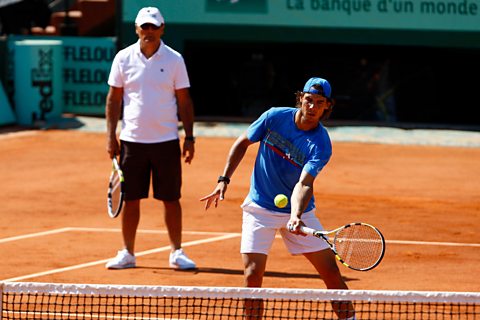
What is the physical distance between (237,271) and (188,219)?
2.53m

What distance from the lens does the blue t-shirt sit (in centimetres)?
745

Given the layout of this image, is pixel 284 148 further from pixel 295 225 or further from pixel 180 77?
pixel 180 77

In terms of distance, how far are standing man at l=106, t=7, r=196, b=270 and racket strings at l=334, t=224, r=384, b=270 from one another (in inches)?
118

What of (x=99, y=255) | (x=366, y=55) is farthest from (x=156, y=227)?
(x=366, y=55)

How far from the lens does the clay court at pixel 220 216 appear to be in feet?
32.4

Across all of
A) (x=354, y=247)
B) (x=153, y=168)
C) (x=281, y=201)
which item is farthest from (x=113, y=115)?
(x=354, y=247)

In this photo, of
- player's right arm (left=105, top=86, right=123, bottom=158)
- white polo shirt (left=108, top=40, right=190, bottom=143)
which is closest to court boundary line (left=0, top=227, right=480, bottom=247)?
player's right arm (left=105, top=86, right=123, bottom=158)

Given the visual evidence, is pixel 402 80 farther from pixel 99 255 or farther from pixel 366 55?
pixel 99 255

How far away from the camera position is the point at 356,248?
7090 millimetres

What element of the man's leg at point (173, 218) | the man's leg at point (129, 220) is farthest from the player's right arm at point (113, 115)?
the man's leg at point (173, 218)

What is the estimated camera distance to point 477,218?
12.9 meters

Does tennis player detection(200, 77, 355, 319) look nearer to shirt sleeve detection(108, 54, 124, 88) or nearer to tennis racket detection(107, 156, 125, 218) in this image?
tennis racket detection(107, 156, 125, 218)

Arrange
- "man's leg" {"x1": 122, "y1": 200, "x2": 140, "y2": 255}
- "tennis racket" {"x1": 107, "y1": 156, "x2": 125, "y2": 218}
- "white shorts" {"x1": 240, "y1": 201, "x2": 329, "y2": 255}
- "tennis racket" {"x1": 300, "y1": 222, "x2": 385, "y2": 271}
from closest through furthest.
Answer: "tennis racket" {"x1": 300, "y1": 222, "x2": 385, "y2": 271} < "white shorts" {"x1": 240, "y1": 201, "x2": 329, "y2": 255} < "tennis racket" {"x1": 107, "y1": 156, "x2": 125, "y2": 218} < "man's leg" {"x1": 122, "y1": 200, "x2": 140, "y2": 255}

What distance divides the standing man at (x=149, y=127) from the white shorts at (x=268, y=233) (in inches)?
95.4
